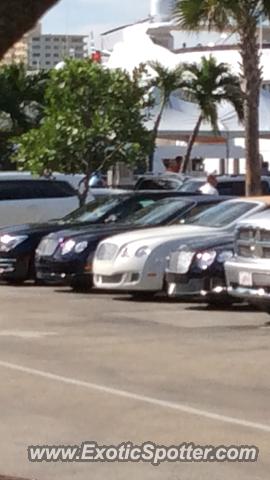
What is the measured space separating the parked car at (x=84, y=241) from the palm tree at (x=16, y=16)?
1443 cm

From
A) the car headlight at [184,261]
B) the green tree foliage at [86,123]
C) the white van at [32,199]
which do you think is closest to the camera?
the car headlight at [184,261]

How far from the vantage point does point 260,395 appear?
1083 centimetres

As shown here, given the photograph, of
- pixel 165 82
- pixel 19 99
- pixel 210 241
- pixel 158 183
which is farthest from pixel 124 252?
pixel 165 82

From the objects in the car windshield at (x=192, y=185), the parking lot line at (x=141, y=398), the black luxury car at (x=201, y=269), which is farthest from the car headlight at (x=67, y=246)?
the car windshield at (x=192, y=185)

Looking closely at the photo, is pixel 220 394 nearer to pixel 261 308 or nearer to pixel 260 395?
pixel 260 395

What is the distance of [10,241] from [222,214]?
440 cm

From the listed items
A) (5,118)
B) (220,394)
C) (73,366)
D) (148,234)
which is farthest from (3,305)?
(5,118)

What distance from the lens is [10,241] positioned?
2172 cm

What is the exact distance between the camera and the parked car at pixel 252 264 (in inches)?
596

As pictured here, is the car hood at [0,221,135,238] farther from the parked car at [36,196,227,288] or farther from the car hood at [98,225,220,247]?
the car hood at [98,225,220,247]

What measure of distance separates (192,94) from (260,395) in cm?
3329

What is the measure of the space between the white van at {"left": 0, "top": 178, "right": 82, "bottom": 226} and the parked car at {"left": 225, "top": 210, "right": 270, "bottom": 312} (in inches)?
442

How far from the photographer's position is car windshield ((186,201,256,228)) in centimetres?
1852

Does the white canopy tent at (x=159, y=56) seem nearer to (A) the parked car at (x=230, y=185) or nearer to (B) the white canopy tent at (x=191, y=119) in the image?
(B) the white canopy tent at (x=191, y=119)
